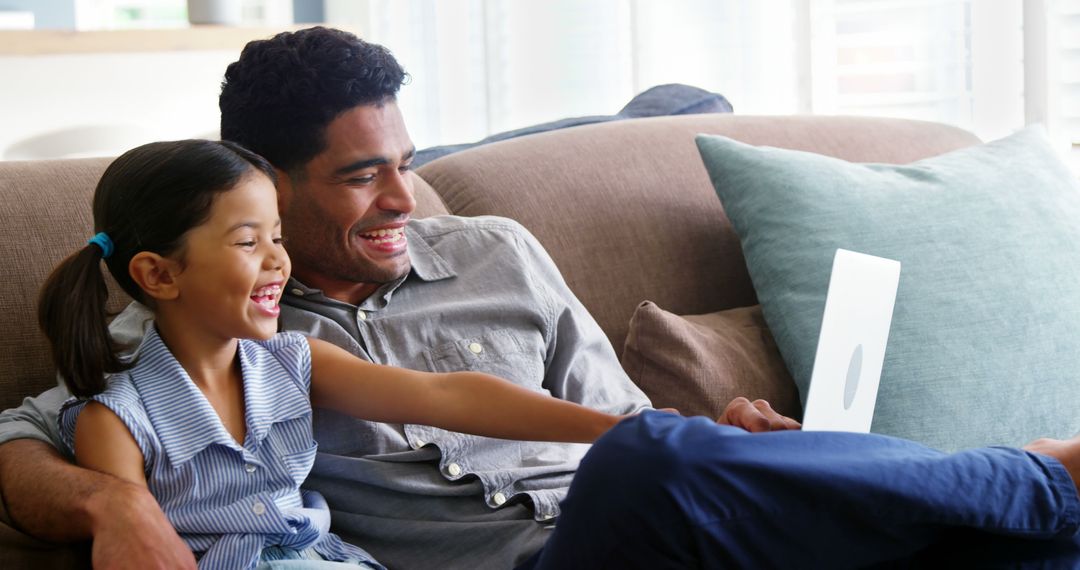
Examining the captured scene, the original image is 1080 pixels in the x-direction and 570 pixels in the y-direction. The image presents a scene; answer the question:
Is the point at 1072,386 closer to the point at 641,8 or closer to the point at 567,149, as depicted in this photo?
the point at 567,149

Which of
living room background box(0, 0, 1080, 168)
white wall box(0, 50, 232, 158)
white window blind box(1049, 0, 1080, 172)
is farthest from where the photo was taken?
white wall box(0, 50, 232, 158)

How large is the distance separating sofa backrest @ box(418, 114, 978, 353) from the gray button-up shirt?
0.56 ft

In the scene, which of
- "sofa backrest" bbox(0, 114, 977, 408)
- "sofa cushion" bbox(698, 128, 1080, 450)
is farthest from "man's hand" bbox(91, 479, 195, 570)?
"sofa cushion" bbox(698, 128, 1080, 450)

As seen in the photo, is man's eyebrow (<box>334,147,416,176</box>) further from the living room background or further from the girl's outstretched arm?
the living room background

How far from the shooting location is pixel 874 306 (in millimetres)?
1419

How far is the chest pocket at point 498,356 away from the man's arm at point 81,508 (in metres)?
0.47

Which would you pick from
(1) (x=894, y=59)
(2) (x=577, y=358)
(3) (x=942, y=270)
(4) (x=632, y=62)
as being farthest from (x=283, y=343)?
(4) (x=632, y=62)

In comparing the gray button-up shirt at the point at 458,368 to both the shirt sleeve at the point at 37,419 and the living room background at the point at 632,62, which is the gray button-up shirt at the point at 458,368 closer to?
the shirt sleeve at the point at 37,419

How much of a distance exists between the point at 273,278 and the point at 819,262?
2.84 ft

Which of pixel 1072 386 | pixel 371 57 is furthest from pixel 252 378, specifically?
pixel 1072 386

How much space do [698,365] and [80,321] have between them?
85 cm

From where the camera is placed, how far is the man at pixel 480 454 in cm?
109

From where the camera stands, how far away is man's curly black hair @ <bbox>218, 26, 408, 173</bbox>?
155cm

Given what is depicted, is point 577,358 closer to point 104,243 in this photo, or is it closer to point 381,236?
point 381,236
